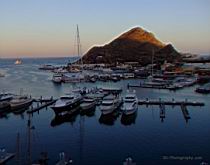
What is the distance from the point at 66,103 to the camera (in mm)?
15672

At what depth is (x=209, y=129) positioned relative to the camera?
1287 cm

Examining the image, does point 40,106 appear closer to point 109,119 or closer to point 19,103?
point 19,103

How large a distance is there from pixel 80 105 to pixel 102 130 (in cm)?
432

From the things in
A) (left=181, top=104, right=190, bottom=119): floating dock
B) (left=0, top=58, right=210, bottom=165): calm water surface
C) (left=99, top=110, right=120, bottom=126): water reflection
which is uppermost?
(left=181, top=104, right=190, bottom=119): floating dock

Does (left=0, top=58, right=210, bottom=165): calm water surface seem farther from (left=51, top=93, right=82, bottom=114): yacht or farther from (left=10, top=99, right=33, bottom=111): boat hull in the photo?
(left=10, top=99, right=33, bottom=111): boat hull

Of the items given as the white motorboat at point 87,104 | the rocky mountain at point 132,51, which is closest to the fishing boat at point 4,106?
the white motorboat at point 87,104

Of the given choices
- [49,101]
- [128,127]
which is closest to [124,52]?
[49,101]

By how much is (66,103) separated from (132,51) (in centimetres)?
6124

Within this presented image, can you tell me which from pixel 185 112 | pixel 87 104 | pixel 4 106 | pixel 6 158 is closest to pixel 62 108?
pixel 87 104

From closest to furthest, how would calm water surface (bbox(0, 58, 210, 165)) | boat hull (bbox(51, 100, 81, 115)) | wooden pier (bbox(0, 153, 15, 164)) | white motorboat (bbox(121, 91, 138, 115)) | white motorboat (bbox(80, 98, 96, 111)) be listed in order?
wooden pier (bbox(0, 153, 15, 164)) → calm water surface (bbox(0, 58, 210, 165)) → white motorboat (bbox(121, 91, 138, 115)) → boat hull (bbox(51, 100, 81, 115)) → white motorboat (bbox(80, 98, 96, 111))

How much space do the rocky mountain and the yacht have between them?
42.1 metres

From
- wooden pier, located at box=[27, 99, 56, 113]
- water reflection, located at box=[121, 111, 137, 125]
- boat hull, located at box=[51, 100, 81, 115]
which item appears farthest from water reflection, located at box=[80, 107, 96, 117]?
wooden pier, located at box=[27, 99, 56, 113]

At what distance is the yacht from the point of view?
15117 mm

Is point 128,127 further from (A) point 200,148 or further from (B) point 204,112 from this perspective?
(B) point 204,112
